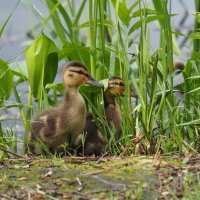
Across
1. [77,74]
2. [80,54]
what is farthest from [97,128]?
[80,54]

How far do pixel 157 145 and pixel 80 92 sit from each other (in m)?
1.15

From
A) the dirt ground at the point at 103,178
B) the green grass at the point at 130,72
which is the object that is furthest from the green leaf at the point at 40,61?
the dirt ground at the point at 103,178

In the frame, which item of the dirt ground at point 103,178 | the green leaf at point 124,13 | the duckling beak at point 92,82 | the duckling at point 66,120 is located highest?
the green leaf at point 124,13

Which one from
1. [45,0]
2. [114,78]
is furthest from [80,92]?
[45,0]

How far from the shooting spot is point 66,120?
4969 mm

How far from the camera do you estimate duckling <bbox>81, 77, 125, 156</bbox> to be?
5.11 m

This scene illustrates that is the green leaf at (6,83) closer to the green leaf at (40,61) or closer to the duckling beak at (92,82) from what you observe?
the green leaf at (40,61)

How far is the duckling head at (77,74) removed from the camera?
5004mm

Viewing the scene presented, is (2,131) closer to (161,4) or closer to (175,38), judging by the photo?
(161,4)

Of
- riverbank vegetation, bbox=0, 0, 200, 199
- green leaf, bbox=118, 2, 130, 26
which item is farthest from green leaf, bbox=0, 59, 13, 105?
green leaf, bbox=118, 2, 130, 26

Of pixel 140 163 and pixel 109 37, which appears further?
pixel 109 37

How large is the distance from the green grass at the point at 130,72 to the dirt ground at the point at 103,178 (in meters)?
0.42

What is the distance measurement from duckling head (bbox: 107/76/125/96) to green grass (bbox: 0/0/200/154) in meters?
0.06

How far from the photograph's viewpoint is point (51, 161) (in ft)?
13.1
